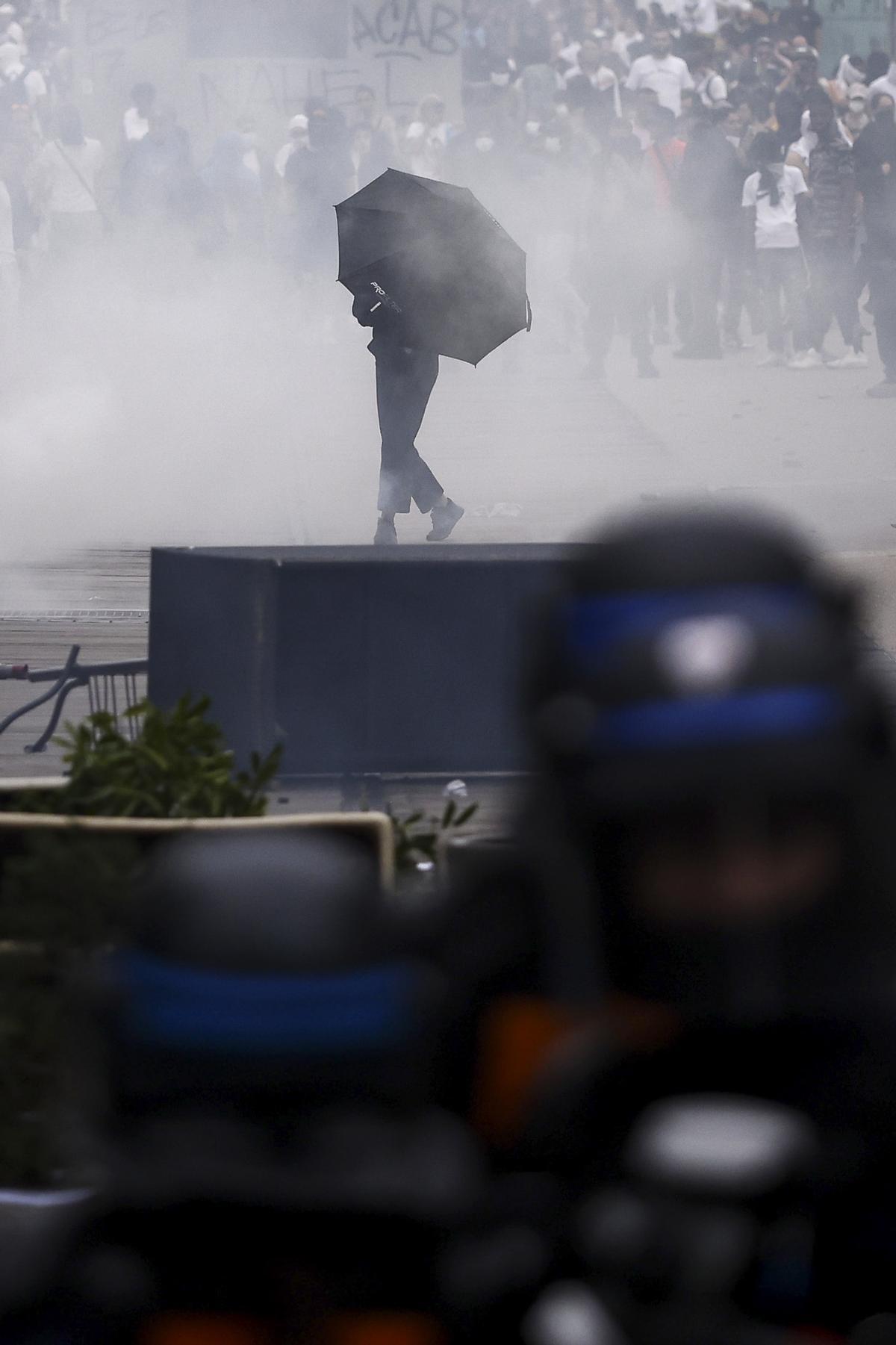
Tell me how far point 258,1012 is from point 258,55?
18.8 m

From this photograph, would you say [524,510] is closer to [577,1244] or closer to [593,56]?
[593,56]

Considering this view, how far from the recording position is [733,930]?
53.8 inches

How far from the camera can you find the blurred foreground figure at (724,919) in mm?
1336

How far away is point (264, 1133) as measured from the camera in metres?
1.45

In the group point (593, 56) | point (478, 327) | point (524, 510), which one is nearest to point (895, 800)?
point (478, 327)

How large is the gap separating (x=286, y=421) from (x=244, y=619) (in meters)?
10.6

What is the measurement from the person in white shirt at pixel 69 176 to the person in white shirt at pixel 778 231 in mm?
5149

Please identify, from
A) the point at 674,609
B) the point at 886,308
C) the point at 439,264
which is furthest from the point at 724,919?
the point at 886,308

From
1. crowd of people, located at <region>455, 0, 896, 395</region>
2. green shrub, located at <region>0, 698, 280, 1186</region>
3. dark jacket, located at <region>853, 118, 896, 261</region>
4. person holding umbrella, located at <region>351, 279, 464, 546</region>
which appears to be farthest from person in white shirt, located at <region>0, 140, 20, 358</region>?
Result: green shrub, located at <region>0, 698, 280, 1186</region>

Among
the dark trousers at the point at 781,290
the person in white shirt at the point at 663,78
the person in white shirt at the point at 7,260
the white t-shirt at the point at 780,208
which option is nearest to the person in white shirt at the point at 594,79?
the person in white shirt at the point at 663,78

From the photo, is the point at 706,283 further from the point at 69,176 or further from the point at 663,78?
the point at 69,176

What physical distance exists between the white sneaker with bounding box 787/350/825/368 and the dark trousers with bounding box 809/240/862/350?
83 mm

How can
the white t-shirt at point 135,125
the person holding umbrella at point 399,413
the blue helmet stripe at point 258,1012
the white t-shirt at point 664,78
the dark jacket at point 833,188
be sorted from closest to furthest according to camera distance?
the blue helmet stripe at point 258,1012
the person holding umbrella at point 399,413
the dark jacket at point 833,188
the white t-shirt at point 664,78
the white t-shirt at point 135,125

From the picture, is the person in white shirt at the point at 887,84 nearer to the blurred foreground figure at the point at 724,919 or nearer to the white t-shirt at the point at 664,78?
the white t-shirt at the point at 664,78
